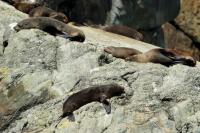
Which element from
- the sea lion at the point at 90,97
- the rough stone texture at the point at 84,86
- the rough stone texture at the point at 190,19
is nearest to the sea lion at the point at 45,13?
the rough stone texture at the point at 84,86

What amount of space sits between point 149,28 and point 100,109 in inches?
553

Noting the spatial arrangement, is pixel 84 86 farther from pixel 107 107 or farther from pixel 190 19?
pixel 190 19

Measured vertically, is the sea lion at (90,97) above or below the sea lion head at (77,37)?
above

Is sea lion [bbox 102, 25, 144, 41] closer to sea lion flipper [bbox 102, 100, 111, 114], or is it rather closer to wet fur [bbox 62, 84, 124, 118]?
wet fur [bbox 62, 84, 124, 118]

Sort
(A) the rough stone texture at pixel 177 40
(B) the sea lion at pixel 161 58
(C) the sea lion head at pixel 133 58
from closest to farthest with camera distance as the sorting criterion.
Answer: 1. (C) the sea lion head at pixel 133 58
2. (B) the sea lion at pixel 161 58
3. (A) the rough stone texture at pixel 177 40

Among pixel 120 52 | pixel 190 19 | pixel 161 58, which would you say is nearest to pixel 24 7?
pixel 120 52

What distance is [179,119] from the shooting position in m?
11.1

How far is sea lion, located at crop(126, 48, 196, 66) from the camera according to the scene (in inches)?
551

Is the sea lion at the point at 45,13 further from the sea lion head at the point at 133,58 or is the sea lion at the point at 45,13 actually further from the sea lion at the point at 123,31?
the sea lion head at the point at 133,58

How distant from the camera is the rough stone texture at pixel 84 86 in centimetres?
1121

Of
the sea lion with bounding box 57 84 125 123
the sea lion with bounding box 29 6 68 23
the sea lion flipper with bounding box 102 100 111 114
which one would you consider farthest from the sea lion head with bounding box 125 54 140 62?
the sea lion with bounding box 29 6 68 23

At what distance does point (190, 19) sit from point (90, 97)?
68.6ft

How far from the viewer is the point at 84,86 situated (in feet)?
40.9

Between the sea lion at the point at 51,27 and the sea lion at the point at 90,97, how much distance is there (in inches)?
113
